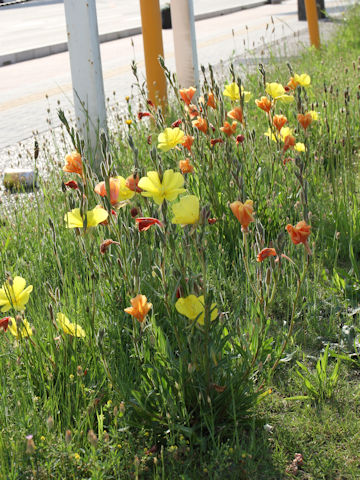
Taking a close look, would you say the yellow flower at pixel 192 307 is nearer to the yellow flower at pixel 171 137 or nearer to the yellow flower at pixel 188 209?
the yellow flower at pixel 188 209

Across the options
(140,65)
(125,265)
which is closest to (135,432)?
(125,265)

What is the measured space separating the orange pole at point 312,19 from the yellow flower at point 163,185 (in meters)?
6.87

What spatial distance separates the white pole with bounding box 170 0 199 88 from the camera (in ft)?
19.4

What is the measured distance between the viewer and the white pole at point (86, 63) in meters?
4.26

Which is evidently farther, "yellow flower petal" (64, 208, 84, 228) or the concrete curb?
the concrete curb

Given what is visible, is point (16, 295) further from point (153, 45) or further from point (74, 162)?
point (153, 45)

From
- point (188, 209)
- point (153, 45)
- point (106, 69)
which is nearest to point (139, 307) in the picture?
point (188, 209)

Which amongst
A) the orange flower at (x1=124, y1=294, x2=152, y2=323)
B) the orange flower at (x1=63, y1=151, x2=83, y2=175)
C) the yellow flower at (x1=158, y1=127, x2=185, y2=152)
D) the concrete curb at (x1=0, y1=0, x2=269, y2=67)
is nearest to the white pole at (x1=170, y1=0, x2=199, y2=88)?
the yellow flower at (x1=158, y1=127, x2=185, y2=152)

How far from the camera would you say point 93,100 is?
4.43 metres

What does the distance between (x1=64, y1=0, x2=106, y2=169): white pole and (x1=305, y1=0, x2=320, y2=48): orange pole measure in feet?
15.4

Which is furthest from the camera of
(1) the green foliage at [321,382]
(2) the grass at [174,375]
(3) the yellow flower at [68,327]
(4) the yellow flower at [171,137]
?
(4) the yellow flower at [171,137]

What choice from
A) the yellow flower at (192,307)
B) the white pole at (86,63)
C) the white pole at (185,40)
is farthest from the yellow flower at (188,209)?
the white pole at (185,40)

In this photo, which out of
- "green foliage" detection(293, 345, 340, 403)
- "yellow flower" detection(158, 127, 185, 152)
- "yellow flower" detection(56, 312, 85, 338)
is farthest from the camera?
"yellow flower" detection(158, 127, 185, 152)

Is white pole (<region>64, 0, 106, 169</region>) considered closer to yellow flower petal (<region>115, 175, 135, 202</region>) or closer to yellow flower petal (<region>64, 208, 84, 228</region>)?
yellow flower petal (<region>115, 175, 135, 202</region>)
